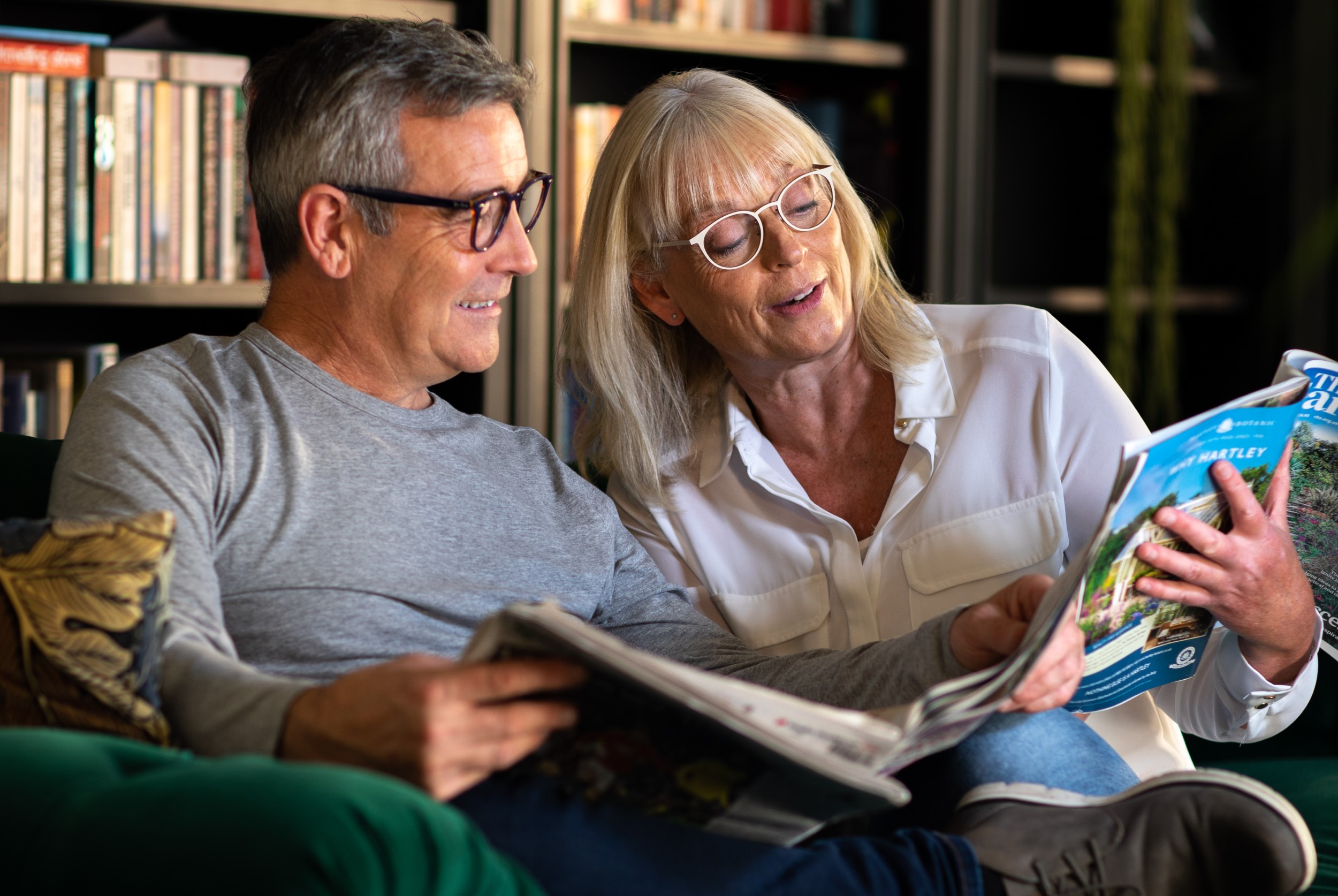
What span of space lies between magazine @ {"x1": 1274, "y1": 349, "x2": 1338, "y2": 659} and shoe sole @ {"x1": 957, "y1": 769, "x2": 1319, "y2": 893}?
381 mm

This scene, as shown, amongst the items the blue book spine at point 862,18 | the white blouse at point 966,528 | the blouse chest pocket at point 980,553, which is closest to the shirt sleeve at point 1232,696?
the white blouse at point 966,528

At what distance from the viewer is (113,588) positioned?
88 cm

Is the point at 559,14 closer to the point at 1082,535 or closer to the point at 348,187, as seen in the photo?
the point at 348,187

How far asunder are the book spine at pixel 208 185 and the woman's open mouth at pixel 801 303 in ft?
3.25

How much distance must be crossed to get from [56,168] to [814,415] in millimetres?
1222

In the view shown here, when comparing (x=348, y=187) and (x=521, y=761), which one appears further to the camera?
(x=348, y=187)

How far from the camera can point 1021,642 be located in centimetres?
100

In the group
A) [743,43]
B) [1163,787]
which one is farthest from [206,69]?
A: [1163,787]

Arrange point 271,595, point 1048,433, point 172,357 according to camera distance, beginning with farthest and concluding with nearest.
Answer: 1. point 1048,433
2. point 172,357
3. point 271,595

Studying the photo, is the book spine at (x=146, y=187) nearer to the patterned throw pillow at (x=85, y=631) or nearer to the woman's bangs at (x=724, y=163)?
the woman's bangs at (x=724, y=163)

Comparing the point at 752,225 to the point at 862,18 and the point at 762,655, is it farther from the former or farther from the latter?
the point at 862,18

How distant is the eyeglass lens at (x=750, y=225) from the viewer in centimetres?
146

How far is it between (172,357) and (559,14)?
1.05 metres

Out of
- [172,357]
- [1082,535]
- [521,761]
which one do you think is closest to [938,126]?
[1082,535]
